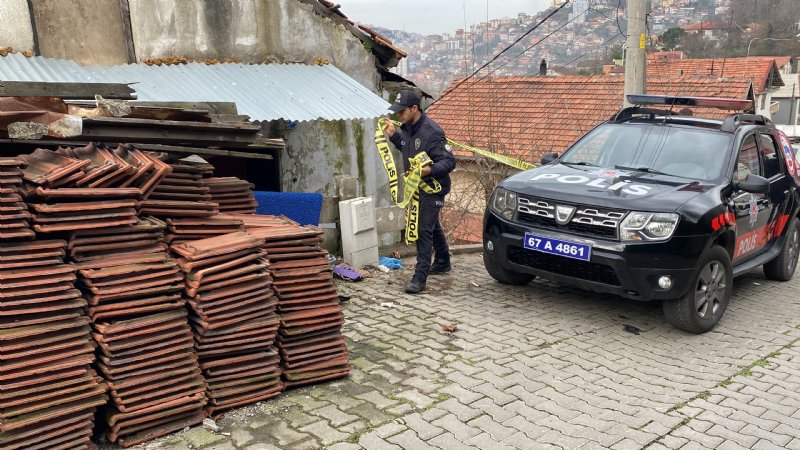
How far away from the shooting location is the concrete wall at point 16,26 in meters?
6.49

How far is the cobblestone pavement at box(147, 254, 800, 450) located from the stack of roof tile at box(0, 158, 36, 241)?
1.42 meters

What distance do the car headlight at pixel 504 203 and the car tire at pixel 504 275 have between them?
660 mm

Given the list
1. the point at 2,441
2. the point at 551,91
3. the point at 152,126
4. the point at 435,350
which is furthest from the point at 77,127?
the point at 551,91

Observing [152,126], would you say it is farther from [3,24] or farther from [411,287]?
[3,24]

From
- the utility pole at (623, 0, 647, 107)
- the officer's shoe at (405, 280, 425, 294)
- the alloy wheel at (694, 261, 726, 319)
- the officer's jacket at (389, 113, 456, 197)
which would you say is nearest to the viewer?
the alloy wheel at (694, 261, 726, 319)

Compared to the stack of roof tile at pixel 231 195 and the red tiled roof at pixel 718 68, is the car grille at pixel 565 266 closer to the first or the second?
the stack of roof tile at pixel 231 195

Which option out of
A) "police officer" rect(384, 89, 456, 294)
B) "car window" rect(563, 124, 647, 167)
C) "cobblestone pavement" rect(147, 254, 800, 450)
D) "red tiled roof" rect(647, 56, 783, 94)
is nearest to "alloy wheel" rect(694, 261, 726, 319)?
"cobblestone pavement" rect(147, 254, 800, 450)

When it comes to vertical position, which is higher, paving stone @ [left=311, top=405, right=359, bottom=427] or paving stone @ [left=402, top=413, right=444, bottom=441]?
paving stone @ [left=311, top=405, right=359, bottom=427]

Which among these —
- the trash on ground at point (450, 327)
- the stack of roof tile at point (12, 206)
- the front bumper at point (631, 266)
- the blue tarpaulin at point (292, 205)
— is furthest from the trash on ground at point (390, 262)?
the stack of roof tile at point (12, 206)

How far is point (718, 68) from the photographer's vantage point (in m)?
22.7

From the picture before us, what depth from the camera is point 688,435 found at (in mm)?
3969

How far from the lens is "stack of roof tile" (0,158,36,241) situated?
Answer: 334cm

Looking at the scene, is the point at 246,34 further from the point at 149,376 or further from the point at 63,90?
the point at 149,376

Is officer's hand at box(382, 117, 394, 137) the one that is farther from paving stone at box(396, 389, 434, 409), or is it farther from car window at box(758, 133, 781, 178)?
car window at box(758, 133, 781, 178)
